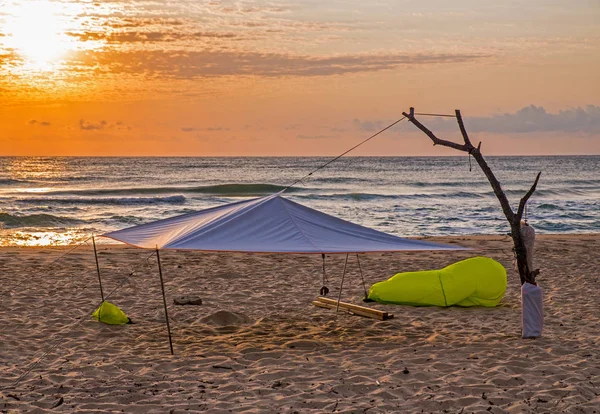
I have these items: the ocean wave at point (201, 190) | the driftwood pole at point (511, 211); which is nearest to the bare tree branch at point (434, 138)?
the driftwood pole at point (511, 211)

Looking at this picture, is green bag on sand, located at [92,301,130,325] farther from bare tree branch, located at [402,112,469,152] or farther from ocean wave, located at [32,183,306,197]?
ocean wave, located at [32,183,306,197]

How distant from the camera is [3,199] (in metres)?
34.9

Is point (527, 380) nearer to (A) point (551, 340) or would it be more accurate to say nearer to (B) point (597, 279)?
(A) point (551, 340)

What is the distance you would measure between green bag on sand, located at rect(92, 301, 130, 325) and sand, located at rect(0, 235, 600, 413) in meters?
0.14

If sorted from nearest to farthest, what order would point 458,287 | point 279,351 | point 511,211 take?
point 279,351
point 511,211
point 458,287

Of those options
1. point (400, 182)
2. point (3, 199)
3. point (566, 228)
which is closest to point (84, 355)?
point (566, 228)

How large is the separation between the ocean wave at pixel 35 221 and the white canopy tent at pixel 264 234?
57.6 ft

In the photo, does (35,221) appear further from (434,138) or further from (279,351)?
(434,138)

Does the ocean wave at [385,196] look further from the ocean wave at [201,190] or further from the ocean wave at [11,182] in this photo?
the ocean wave at [11,182]

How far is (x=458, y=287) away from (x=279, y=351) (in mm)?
3358

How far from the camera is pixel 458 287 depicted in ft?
31.8

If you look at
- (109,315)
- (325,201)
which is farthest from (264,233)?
(325,201)

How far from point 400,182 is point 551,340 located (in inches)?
1689

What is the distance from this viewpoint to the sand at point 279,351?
5895 millimetres
